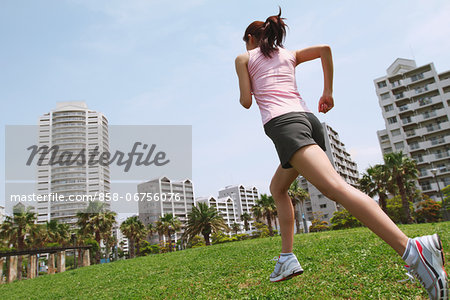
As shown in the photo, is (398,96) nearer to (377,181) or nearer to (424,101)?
(424,101)

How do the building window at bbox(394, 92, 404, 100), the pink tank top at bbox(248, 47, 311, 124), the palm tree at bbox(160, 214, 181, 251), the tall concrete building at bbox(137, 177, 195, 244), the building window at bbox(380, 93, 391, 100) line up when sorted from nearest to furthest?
the pink tank top at bbox(248, 47, 311, 124) → the palm tree at bbox(160, 214, 181, 251) → the building window at bbox(394, 92, 404, 100) → the building window at bbox(380, 93, 391, 100) → the tall concrete building at bbox(137, 177, 195, 244)

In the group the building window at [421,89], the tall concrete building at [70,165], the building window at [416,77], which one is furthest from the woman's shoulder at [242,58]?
the tall concrete building at [70,165]

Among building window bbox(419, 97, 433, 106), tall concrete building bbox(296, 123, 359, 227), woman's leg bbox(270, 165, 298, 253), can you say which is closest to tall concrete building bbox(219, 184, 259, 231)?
tall concrete building bbox(296, 123, 359, 227)

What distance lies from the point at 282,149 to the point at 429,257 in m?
1.05

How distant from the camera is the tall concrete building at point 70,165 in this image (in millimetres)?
118812

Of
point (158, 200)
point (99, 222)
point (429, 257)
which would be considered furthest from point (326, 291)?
point (158, 200)

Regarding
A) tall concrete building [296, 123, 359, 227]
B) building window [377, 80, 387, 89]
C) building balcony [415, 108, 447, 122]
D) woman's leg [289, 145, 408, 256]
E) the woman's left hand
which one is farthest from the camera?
tall concrete building [296, 123, 359, 227]

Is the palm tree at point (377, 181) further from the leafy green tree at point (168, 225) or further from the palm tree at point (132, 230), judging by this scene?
the palm tree at point (132, 230)

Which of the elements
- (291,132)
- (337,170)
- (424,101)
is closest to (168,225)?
(337,170)

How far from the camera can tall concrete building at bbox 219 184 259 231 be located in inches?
6117

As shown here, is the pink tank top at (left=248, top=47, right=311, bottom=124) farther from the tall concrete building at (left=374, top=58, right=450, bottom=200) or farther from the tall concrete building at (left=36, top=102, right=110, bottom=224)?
the tall concrete building at (left=36, top=102, right=110, bottom=224)

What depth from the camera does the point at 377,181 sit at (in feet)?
131

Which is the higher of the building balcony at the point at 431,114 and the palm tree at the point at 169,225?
the building balcony at the point at 431,114

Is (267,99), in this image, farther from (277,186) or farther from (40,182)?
(40,182)
